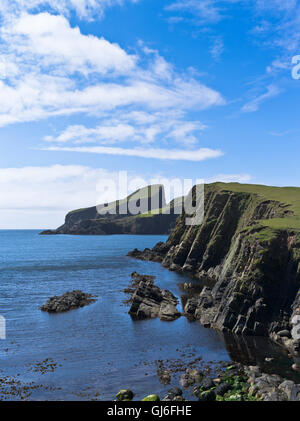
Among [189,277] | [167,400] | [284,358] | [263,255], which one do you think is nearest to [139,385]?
[167,400]

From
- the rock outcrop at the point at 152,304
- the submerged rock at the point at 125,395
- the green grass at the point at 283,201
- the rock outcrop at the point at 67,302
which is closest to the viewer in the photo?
the submerged rock at the point at 125,395

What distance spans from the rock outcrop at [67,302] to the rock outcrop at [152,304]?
9.36 metres

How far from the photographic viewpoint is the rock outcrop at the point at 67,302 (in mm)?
59594

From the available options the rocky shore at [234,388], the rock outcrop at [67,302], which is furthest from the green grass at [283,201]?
the rock outcrop at [67,302]

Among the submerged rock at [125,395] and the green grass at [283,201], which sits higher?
the green grass at [283,201]

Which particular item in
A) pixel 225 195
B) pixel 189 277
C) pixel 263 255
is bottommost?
pixel 189 277

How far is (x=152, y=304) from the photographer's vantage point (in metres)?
59.8

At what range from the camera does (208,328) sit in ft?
162

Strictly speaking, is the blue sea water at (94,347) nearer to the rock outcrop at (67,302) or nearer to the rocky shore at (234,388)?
the rock outcrop at (67,302)

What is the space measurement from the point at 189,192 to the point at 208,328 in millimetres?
94599

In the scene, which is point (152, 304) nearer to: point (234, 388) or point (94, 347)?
point (94, 347)

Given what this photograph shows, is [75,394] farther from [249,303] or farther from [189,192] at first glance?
[189,192]

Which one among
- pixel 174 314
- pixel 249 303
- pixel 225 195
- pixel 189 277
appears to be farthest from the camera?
pixel 225 195

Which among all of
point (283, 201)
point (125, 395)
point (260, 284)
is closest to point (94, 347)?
point (125, 395)
